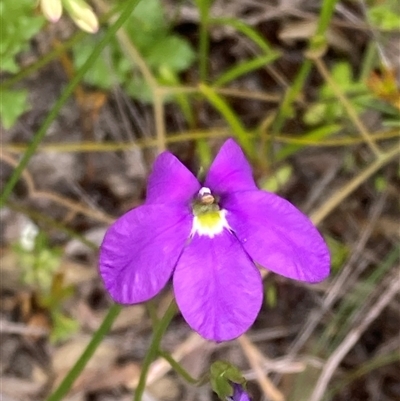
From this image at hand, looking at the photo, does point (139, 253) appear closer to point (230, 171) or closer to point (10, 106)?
point (230, 171)

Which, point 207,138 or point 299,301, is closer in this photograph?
point 207,138

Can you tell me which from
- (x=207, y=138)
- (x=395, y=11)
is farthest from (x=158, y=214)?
(x=395, y=11)

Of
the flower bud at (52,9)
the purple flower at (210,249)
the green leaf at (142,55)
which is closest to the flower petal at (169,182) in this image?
the purple flower at (210,249)

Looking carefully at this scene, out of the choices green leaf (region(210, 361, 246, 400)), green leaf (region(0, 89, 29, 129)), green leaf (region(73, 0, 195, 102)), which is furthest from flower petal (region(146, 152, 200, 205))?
green leaf (region(73, 0, 195, 102))

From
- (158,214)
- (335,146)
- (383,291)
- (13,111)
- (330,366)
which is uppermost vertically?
(13,111)

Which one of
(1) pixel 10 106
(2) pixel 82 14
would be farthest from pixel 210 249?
(1) pixel 10 106

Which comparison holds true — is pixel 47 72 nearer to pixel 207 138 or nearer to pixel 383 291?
pixel 207 138
